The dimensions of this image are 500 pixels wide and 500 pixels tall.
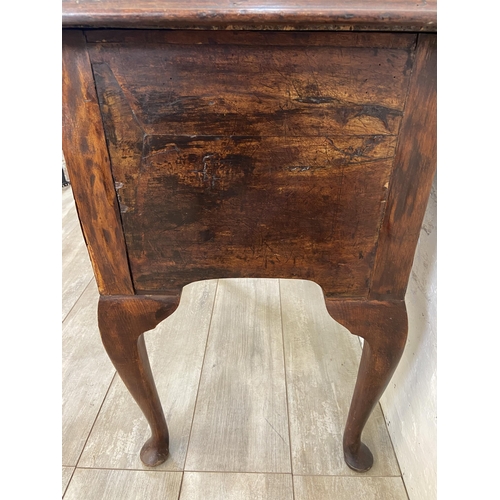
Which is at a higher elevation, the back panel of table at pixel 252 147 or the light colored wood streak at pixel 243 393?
the back panel of table at pixel 252 147

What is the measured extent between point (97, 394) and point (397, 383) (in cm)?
67

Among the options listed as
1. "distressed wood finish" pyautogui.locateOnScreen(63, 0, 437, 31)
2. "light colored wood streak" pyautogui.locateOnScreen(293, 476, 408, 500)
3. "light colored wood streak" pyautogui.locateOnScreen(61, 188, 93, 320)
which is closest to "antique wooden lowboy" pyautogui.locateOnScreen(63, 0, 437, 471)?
"distressed wood finish" pyautogui.locateOnScreen(63, 0, 437, 31)

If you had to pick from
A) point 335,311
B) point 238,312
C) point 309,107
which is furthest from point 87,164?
Answer: point 238,312

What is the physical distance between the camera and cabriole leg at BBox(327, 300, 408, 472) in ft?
2.03

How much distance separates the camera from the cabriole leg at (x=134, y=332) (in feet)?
2.06

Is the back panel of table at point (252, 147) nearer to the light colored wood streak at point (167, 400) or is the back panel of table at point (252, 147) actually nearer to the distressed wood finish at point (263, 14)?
the distressed wood finish at point (263, 14)

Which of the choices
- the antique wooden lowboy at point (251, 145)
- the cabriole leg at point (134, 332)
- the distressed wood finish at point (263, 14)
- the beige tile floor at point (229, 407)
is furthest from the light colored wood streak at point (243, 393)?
the distressed wood finish at point (263, 14)

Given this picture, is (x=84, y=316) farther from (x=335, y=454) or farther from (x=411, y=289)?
(x=411, y=289)

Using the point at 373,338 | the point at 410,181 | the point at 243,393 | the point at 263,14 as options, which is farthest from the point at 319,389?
the point at 263,14

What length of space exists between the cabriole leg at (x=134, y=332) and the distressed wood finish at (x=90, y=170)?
3 centimetres

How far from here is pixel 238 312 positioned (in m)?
1.28

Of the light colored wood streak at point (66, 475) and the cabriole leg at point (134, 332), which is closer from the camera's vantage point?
the cabriole leg at point (134, 332)

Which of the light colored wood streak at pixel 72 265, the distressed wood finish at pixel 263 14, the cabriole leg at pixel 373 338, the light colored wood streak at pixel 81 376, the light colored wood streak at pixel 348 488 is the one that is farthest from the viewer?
the light colored wood streak at pixel 72 265

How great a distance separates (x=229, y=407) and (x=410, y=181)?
0.67 metres
